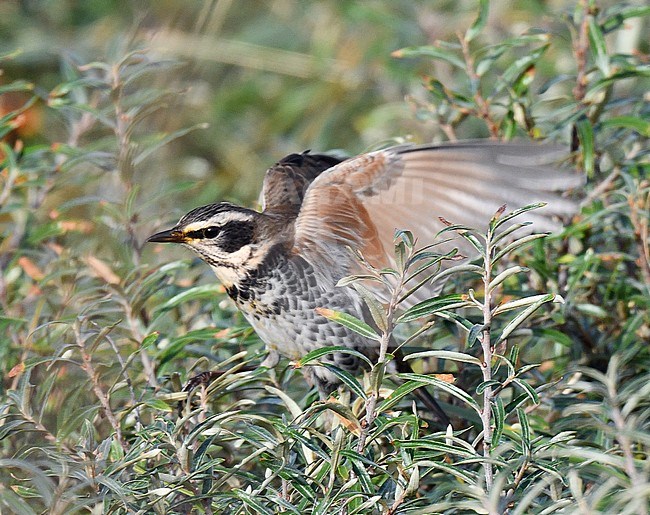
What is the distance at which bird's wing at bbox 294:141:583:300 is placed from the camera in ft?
11.0

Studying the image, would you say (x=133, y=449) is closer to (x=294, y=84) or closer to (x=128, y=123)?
(x=128, y=123)

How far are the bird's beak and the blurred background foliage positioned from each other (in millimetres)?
108

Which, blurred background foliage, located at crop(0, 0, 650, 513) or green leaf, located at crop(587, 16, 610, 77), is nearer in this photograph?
blurred background foliage, located at crop(0, 0, 650, 513)

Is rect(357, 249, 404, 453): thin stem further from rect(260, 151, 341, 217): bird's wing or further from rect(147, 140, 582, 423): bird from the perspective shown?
rect(260, 151, 341, 217): bird's wing

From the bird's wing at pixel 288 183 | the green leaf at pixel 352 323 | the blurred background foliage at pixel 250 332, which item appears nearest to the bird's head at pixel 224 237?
the blurred background foliage at pixel 250 332

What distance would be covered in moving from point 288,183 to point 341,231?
620 mm

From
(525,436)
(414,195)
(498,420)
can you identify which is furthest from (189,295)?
(525,436)

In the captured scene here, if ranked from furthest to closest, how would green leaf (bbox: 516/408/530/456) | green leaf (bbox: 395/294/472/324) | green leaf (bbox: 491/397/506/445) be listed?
green leaf (bbox: 395/294/472/324)
green leaf (bbox: 491/397/506/445)
green leaf (bbox: 516/408/530/456)

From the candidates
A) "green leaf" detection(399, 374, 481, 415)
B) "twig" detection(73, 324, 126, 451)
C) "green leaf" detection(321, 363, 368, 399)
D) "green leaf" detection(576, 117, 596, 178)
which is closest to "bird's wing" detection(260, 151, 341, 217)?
"green leaf" detection(576, 117, 596, 178)

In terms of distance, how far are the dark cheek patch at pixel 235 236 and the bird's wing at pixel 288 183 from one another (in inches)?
13.6

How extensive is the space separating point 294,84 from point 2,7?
102 inches

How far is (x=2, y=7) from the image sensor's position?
821 cm

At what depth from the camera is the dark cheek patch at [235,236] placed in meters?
3.70

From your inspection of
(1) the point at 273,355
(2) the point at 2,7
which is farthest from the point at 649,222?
(2) the point at 2,7
